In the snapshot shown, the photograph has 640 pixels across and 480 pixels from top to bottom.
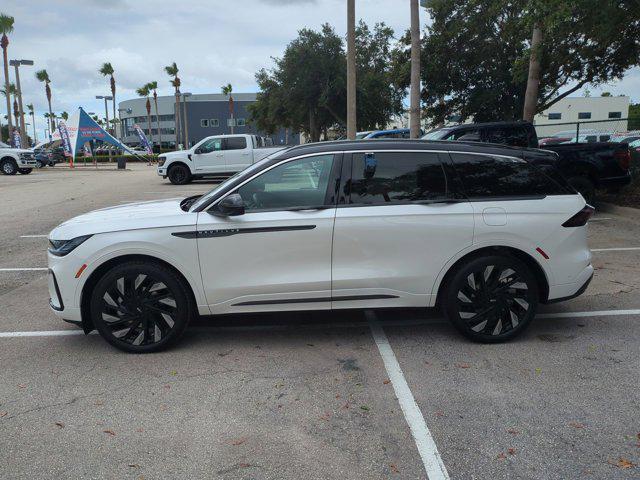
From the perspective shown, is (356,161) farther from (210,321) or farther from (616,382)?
(616,382)

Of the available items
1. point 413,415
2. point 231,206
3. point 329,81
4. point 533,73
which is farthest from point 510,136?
point 329,81

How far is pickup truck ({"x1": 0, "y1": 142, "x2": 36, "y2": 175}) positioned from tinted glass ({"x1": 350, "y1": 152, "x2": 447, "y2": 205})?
99.1ft

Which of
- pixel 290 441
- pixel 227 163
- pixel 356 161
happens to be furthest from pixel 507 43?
pixel 290 441

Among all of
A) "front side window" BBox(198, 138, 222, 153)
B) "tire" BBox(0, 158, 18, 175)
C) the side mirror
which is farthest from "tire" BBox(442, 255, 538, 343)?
"tire" BBox(0, 158, 18, 175)

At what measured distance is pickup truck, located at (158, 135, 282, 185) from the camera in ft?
70.3

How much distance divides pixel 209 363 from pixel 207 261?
814 mm

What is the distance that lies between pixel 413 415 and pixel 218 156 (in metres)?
19.0

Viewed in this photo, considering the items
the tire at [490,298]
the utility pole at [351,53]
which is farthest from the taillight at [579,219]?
the utility pole at [351,53]

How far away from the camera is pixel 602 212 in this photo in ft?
38.0

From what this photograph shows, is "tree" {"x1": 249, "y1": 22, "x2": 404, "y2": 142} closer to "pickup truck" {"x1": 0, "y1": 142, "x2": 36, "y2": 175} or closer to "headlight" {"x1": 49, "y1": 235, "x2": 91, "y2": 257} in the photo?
"pickup truck" {"x1": 0, "y1": 142, "x2": 36, "y2": 175}

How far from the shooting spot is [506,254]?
14.9 feet

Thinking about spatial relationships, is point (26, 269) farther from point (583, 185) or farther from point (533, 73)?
point (533, 73)

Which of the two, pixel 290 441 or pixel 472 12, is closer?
pixel 290 441

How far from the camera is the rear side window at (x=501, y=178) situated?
4629 millimetres
